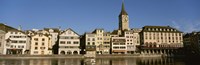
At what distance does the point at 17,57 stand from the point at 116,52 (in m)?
40.1

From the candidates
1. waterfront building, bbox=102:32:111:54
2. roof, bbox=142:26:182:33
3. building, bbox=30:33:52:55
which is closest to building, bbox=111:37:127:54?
waterfront building, bbox=102:32:111:54

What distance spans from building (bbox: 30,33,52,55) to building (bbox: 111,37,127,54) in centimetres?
2627

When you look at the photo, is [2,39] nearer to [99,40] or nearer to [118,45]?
[99,40]

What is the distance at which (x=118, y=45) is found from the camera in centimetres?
10088

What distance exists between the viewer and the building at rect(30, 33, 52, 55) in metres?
91.9

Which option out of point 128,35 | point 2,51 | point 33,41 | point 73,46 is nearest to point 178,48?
point 128,35

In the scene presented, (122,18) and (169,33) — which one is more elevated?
(122,18)

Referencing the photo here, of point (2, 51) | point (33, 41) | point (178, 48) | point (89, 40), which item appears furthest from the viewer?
point (178, 48)

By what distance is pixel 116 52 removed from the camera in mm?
100250

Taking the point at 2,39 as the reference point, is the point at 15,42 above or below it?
below

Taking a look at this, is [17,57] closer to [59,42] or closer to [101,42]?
[59,42]

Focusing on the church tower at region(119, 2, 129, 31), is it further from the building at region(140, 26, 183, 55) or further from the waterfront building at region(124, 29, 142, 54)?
the waterfront building at region(124, 29, 142, 54)

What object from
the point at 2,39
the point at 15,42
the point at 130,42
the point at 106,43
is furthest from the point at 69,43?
the point at 130,42

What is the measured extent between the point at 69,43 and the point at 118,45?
20.6 m
